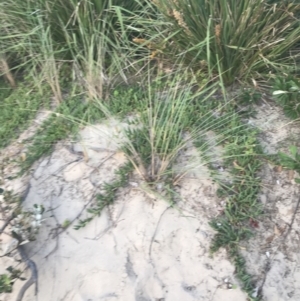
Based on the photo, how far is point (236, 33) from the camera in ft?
9.63

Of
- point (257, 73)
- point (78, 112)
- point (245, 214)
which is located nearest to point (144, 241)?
point (245, 214)

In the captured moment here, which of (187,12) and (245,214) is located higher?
(187,12)

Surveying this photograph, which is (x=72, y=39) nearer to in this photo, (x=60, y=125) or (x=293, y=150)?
(x=60, y=125)

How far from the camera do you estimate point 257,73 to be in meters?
3.07

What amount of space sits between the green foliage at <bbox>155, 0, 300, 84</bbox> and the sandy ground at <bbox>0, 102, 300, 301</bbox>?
45 cm

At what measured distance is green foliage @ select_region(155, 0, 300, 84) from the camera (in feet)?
9.53

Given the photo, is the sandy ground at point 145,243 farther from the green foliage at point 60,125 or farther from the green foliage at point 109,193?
the green foliage at point 60,125

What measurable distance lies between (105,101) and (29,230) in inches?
39.4

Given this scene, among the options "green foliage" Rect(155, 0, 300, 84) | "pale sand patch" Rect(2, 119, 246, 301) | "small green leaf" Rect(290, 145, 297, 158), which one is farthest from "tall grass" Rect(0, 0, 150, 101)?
"small green leaf" Rect(290, 145, 297, 158)

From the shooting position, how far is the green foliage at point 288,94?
2.76m

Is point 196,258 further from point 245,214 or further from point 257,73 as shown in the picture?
point 257,73

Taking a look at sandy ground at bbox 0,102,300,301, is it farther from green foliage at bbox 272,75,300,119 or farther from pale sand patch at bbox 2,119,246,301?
green foliage at bbox 272,75,300,119

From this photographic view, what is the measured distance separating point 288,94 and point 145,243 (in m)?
1.12

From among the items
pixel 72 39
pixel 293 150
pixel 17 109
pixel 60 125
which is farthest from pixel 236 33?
pixel 17 109
